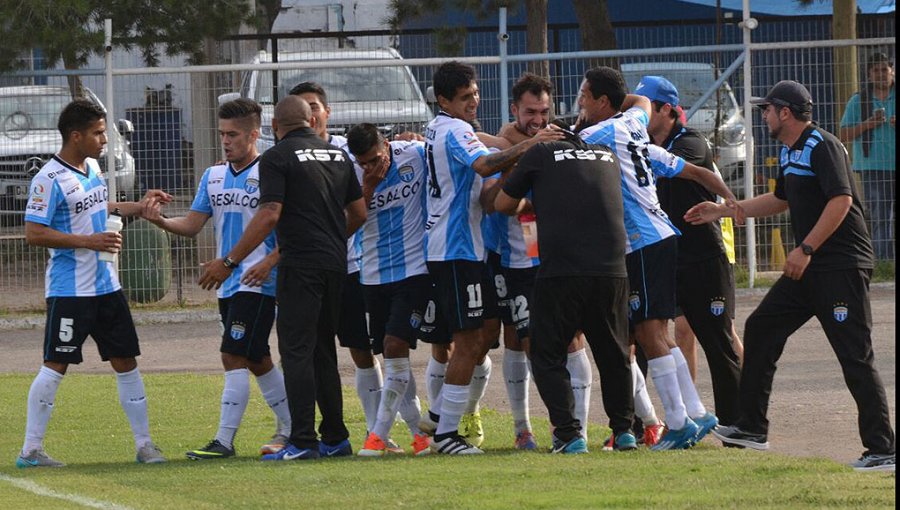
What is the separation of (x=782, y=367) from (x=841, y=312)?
448cm

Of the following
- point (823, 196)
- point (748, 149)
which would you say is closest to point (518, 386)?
point (823, 196)

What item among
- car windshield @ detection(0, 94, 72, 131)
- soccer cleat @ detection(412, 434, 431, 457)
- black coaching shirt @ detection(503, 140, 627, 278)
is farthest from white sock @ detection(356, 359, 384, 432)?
car windshield @ detection(0, 94, 72, 131)

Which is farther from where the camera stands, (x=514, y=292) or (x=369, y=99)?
(x=369, y=99)

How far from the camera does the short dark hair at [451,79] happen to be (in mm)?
9258

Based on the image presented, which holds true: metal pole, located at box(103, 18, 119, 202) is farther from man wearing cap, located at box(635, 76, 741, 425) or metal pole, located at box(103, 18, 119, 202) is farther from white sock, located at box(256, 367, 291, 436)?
man wearing cap, located at box(635, 76, 741, 425)

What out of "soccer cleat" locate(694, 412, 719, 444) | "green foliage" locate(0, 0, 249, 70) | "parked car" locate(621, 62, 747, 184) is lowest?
"soccer cleat" locate(694, 412, 719, 444)

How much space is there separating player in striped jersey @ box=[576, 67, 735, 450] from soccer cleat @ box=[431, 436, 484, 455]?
1.08 m

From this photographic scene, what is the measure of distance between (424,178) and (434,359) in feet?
3.97

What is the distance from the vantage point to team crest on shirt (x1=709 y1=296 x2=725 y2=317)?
9.59 m

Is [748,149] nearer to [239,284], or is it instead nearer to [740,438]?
[740,438]

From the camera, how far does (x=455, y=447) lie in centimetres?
909

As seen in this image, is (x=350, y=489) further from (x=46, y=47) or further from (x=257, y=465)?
(x=46, y=47)

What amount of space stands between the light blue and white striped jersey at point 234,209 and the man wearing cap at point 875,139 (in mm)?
8970

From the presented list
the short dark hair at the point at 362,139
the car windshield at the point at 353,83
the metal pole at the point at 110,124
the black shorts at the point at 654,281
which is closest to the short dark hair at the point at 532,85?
the short dark hair at the point at 362,139
